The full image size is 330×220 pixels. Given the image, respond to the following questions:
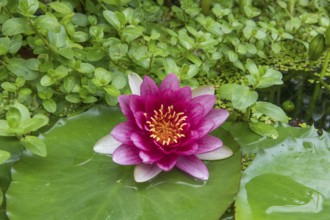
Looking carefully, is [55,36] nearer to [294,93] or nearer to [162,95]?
[162,95]

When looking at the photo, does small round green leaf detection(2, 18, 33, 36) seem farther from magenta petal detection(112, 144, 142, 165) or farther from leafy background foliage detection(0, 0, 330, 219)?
magenta petal detection(112, 144, 142, 165)

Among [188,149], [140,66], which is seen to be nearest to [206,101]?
[188,149]

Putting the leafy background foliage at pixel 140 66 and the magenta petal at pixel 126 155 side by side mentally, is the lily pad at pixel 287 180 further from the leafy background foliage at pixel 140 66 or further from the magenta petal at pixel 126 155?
the magenta petal at pixel 126 155

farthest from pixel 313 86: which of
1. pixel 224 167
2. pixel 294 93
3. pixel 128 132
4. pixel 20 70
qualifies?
pixel 20 70

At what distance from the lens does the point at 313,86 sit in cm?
176

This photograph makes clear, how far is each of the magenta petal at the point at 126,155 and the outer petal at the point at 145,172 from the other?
2cm

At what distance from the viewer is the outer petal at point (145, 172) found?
1.05 m

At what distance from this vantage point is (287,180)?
44.5 inches

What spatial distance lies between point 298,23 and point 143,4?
0.65 metres

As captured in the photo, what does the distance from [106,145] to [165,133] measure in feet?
0.53

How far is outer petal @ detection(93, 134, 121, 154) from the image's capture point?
1121mm

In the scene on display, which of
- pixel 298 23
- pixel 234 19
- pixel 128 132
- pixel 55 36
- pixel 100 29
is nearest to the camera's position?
pixel 128 132

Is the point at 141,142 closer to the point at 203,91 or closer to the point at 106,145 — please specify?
the point at 106,145

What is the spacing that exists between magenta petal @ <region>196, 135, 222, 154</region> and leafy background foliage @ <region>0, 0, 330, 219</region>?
0.39 feet
